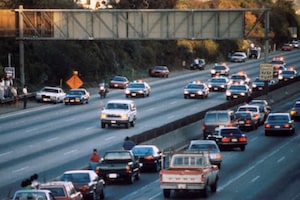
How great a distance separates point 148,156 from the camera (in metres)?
41.4

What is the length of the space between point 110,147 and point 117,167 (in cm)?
1258

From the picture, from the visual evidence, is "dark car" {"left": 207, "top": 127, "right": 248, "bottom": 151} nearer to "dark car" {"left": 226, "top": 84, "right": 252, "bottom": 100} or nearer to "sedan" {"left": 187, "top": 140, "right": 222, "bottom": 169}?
"sedan" {"left": 187, "top": 140, "right": 222, "bottom": 169}

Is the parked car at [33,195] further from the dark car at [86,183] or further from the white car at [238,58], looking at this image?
the white car at [238,58]

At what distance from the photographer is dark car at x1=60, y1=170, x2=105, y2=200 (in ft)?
102

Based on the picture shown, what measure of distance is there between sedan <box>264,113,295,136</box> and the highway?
0.63 meters

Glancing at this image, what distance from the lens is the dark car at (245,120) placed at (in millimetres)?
61319

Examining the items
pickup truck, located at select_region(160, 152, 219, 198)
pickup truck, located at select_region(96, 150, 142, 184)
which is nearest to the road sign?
pickup truck, located at select_region(96, 150, 142, 184)

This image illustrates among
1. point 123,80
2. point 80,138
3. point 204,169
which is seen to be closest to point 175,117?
point 80,138

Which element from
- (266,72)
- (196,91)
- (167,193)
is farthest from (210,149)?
(196,91)

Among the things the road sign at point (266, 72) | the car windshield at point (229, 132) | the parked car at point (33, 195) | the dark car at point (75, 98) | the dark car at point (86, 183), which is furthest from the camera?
the road sign at point (266, 72)

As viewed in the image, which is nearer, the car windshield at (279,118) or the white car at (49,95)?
the car windshield at (279,118)

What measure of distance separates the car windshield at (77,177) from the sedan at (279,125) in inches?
1083

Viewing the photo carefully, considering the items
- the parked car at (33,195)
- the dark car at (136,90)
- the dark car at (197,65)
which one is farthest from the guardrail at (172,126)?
the dark car at (197,65)

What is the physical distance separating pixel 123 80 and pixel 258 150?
45240 mm
